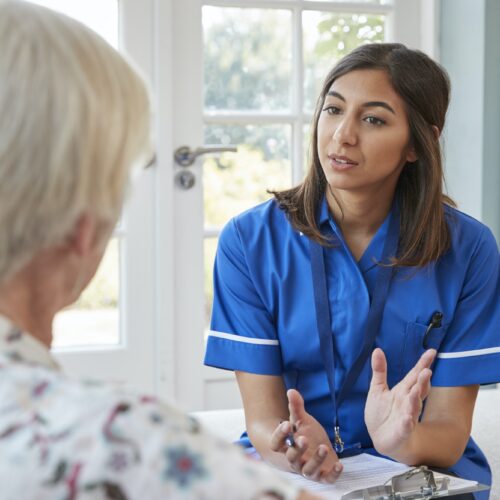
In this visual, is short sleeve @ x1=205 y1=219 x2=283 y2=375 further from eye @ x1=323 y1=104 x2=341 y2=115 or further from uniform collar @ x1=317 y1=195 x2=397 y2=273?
eye @ x1=323 y1=104 x2=341 y2=115

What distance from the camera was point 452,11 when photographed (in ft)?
11.1

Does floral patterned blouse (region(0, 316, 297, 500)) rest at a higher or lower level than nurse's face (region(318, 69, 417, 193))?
lower

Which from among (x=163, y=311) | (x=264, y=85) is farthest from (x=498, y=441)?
(x=264, y=85)

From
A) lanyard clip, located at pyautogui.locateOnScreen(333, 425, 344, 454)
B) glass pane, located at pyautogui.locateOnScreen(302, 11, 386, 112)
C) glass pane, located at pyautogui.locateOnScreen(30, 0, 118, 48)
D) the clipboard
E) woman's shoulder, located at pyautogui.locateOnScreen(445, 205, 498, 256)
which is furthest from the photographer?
glass pane, located at pyautogui.locateOnScreen(302, 11, 386, 112)

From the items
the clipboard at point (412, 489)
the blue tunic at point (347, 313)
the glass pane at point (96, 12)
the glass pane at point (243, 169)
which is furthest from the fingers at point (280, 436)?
the glass pane at point (96, 12)

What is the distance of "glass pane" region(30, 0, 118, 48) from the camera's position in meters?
3.03

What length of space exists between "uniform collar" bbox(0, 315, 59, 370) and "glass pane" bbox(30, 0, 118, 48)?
2.41 m

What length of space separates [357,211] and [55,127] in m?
1.23

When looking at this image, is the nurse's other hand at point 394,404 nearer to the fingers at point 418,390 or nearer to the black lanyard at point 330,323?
the fingers at point 418,390

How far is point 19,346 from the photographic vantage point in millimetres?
741

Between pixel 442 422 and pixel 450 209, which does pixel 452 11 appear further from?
pixel 442 422

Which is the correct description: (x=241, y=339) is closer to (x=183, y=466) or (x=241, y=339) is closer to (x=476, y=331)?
(x=476, y=331)

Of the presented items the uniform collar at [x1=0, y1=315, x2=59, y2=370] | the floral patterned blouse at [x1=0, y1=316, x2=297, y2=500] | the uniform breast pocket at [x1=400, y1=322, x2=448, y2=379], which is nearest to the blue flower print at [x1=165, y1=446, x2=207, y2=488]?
the floral patterned blouse at [x1=0, y1=316, x2=297, y2=500]

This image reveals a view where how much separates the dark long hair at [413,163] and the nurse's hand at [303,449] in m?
0.40
